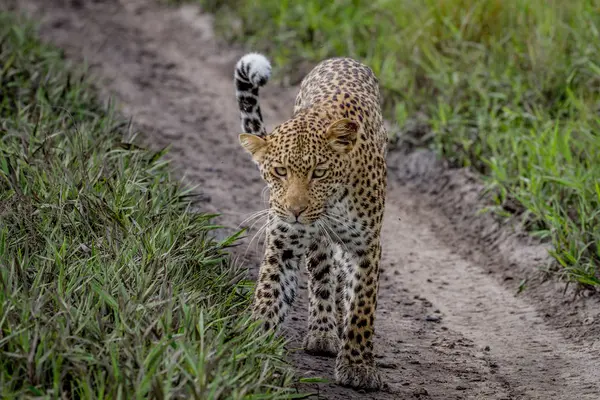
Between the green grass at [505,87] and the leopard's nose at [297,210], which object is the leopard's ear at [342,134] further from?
the green grass at [505,87]

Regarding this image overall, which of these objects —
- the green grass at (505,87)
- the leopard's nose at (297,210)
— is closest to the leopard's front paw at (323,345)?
the leopard's nose at (297,210)

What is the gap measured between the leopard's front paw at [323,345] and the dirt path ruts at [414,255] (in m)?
0.06

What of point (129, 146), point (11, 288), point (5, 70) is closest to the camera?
point (11, 288)

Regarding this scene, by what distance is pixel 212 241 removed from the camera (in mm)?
6383

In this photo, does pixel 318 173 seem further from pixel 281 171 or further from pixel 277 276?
pixel 277 276

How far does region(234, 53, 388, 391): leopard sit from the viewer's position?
5.35 metres

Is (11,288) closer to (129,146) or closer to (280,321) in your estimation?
(280,321)

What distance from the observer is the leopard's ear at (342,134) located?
5.40 metres

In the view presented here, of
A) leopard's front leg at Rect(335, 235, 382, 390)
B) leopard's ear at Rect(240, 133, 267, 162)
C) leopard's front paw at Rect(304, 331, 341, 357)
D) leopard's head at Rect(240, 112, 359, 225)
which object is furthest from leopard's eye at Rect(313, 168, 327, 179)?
leopard's front paw at Rect(304, 331, 341, 357)

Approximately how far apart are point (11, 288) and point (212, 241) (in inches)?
65.4

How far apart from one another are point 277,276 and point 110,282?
0.94 m

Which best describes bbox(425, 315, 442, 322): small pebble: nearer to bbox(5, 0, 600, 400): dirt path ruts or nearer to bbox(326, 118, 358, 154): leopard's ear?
bbox(5, 0, 600, 400): dirt path ruts

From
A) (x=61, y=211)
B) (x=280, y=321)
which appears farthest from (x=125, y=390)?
(x=61, y=211)

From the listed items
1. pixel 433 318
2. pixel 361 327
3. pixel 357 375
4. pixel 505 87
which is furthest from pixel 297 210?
pixel 505 87
